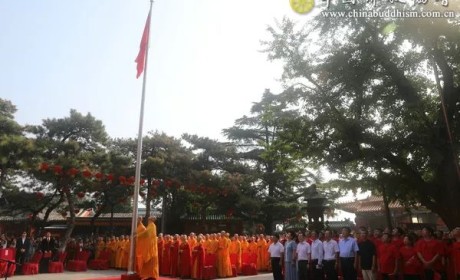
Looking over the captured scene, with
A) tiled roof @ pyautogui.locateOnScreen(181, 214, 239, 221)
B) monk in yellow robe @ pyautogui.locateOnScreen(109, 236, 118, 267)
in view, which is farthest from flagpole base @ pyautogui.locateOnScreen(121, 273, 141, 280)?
tiled roof @ pyautogui.locateOnScreen(181, 214, 239, 221)

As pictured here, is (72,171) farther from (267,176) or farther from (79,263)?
(267,176)

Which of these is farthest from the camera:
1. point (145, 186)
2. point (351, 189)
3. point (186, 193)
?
point (186, 193)

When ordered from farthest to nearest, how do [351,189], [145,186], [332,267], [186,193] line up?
[186,193] < [145,186] < [351,189] < [332,267]

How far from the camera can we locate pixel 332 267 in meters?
10.1

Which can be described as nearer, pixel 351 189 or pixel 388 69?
pixel 388 69

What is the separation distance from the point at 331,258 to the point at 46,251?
13.6 meters

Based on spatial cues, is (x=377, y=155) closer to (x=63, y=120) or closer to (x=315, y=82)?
(x=315, y=82)

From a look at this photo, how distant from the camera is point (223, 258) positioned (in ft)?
49.6

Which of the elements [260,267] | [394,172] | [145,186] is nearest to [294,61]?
[394,172]

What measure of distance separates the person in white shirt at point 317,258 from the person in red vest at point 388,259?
5.49 feet

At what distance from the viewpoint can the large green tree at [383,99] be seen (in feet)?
37.6

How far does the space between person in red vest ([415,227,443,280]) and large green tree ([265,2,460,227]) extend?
10.9 ft

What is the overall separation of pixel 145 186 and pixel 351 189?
1138cm

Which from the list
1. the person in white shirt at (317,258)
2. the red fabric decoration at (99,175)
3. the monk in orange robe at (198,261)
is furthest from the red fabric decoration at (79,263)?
the person in white shirt at (317,258)
